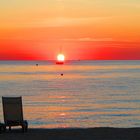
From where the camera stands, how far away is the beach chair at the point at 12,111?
14.6 meters

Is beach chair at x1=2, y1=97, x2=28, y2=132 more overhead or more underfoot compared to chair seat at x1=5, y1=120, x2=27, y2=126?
more overhead

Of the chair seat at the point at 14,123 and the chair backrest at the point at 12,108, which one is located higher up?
the chair backrest at the point at 12,108

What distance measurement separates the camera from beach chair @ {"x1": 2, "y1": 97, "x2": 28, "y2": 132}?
14602 mm

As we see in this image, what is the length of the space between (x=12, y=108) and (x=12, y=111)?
0.12 meters

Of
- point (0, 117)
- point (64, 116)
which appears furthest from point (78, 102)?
point (0, 117)
